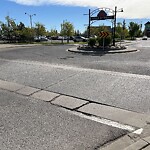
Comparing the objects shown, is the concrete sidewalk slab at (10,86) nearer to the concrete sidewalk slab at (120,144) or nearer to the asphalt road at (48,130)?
the asphalt road at (48,130)

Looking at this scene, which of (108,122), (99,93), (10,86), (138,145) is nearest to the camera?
(138,145)

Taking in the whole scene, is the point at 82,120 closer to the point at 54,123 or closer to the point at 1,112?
the point at 54,123

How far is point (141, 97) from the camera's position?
6.25m

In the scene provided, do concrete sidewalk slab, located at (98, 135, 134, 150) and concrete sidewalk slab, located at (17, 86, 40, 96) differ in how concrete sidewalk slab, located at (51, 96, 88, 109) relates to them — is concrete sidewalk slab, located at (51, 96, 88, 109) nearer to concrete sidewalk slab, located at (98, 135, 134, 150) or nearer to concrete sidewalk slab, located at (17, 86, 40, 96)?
concrete sidewalk slab, located at (17, 86, 40, 96)

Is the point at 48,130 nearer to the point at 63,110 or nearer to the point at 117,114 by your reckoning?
the point at 63,110

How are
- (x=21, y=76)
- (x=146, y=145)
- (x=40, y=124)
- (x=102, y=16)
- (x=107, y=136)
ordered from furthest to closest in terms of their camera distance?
(x=102, y=16) < (x=21, y=76) < (x=40, y=124) < (x=107, y=136) < (x=146, y=145)

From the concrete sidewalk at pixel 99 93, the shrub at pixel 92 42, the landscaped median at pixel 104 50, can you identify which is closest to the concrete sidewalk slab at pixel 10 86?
the concrete sidewalk at pixel 99 93

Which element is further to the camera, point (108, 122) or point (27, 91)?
point (27, 91)

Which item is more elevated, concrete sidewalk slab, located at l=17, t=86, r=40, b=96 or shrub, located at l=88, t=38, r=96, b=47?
shrub, located at l=88, t=38, r=96, b=47

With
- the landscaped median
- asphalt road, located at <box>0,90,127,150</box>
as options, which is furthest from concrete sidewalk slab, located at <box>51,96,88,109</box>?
the landscaped median

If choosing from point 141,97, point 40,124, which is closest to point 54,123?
point 40,124

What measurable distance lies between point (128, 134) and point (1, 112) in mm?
2966

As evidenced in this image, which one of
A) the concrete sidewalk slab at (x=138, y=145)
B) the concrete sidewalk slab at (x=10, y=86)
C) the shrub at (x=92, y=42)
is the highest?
the shrub at (x=92, y=42)

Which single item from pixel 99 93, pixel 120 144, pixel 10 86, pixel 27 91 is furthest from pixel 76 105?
pixel 10 86
